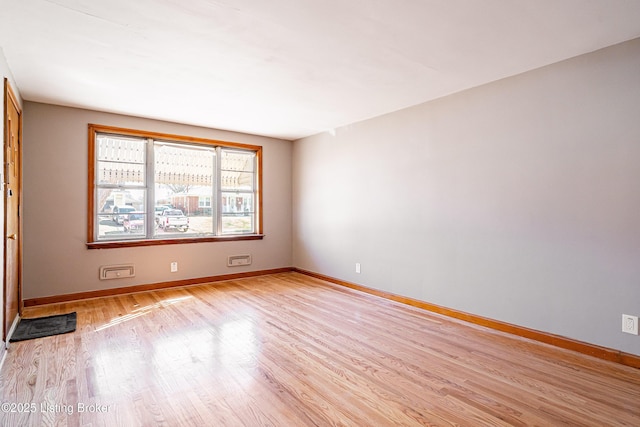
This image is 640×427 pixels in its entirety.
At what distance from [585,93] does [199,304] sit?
442 centimetres

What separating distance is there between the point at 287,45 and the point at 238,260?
12.3ft

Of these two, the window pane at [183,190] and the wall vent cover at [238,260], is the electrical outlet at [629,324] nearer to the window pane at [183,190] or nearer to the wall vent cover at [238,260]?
the wall vent cover at [238,260]

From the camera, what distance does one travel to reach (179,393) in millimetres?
2111

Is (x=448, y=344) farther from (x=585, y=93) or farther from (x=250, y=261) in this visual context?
(x=250, y=261)

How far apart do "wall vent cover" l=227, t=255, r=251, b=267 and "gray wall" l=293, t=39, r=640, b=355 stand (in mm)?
1974

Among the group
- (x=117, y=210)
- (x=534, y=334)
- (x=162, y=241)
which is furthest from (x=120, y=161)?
(x=534, y=334)

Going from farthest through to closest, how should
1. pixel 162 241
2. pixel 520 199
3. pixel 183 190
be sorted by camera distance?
1. pixel 183 190
2. pixel 162 241
3. pixel 520 199

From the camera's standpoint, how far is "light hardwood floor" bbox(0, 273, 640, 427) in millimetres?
1888

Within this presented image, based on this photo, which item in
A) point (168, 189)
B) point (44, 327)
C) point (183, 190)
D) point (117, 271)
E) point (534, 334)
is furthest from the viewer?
point (183, 190)

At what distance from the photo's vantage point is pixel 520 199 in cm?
309

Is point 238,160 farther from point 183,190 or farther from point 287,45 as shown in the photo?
point 287,45

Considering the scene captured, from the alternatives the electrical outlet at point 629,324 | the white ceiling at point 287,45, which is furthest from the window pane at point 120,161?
the electrical outlet at point 629,324

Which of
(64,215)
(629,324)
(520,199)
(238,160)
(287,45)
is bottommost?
(629,324)

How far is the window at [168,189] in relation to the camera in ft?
14.6
